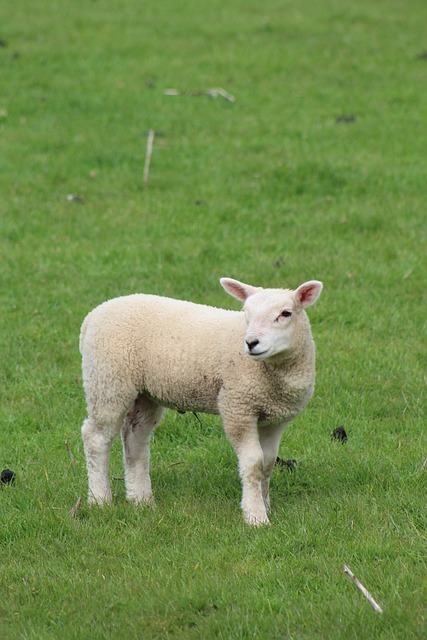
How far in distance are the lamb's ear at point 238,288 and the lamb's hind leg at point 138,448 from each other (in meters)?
0.94

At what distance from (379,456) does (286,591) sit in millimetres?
1795

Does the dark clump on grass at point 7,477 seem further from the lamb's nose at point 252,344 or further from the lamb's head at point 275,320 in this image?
the lamb's nose at point 252,344

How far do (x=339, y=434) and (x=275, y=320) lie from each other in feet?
5.73

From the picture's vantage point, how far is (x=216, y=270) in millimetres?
9766

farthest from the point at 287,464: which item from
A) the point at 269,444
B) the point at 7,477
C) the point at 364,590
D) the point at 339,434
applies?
the point at 364,590

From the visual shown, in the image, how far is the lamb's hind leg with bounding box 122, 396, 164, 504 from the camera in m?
5.88

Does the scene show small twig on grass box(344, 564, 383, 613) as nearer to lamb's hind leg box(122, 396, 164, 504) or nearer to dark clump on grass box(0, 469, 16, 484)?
lamb's hind leg box(122, 396, 164, 504)

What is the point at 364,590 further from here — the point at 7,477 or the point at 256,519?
the point at 7,477

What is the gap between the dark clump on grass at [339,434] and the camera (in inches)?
259

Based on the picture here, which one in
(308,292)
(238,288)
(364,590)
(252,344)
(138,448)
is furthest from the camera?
(138,448)

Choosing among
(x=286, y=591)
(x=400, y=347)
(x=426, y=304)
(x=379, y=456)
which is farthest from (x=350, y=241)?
(x=286, y=591)

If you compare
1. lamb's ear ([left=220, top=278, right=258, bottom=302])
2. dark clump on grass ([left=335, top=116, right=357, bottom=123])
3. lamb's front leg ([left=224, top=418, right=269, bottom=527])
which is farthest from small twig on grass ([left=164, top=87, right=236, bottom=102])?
lamb's front leg ([left=224, top=418, right=269, bottom=527])

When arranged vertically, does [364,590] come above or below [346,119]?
above

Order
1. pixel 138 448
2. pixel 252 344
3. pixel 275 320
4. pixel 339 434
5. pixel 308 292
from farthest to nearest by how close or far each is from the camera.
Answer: pixel 339 434
pixel 138 448
pixel 308 292
pixel 275 320
pixel 252 344
